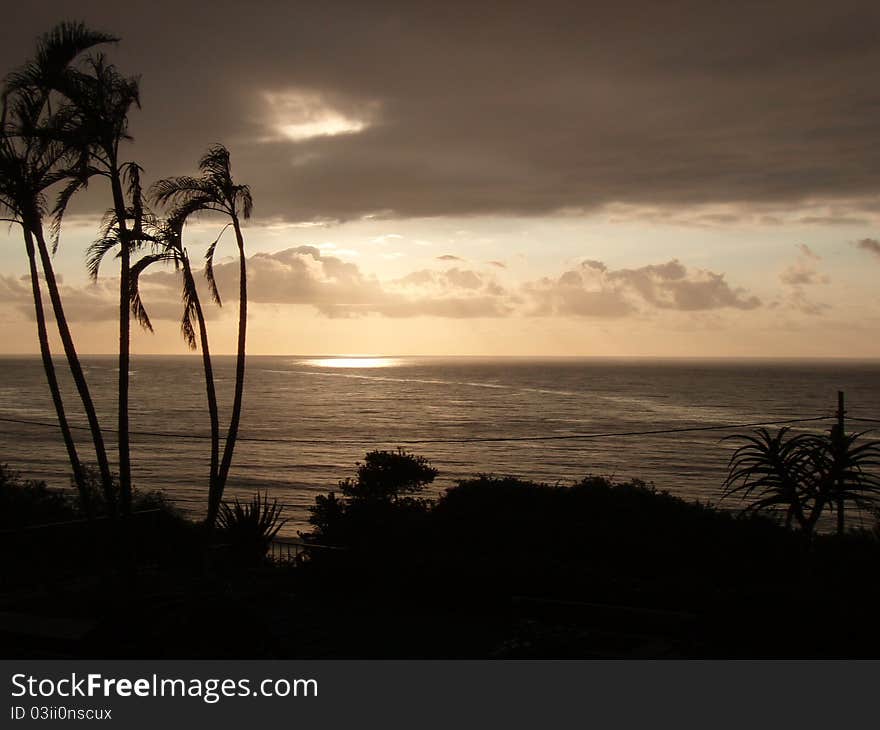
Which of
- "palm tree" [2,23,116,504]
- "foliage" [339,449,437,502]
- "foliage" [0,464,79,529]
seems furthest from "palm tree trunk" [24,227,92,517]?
"foliage" [339,449,437,502]

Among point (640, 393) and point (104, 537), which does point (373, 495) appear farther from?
point (640, 393)

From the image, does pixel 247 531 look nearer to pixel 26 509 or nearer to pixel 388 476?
pixel 26 509

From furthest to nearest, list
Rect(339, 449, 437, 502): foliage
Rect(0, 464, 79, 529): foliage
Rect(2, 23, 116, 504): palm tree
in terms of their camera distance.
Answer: Rect(339, 449, 437, 502): foliage, Rect(0, 464, 79, 529): foliage, Rect(2, 23, 116, 504): palm tree

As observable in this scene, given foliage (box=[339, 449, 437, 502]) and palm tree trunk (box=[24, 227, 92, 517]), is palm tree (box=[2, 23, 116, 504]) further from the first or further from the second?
foliage (box=[339, 449, 437, 502])

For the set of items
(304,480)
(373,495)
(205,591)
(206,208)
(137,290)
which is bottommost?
(304,480)

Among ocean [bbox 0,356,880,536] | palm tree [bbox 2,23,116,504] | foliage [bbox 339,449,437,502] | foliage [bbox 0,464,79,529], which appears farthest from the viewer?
ocean [bbox 0,356,880,536]

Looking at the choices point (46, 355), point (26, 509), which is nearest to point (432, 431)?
point (26, 509)

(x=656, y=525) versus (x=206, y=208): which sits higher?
(x=206, y=208)

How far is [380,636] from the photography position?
30.9 ft

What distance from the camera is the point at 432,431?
291ft

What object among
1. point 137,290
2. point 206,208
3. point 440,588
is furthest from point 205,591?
point 206,208

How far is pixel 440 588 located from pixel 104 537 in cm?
826

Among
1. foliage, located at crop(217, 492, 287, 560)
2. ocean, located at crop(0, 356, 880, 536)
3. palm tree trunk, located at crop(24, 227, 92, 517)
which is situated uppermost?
palm tree trunk, located at crop(24, 227, 92, 517)

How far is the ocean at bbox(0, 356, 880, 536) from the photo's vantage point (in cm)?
5872
